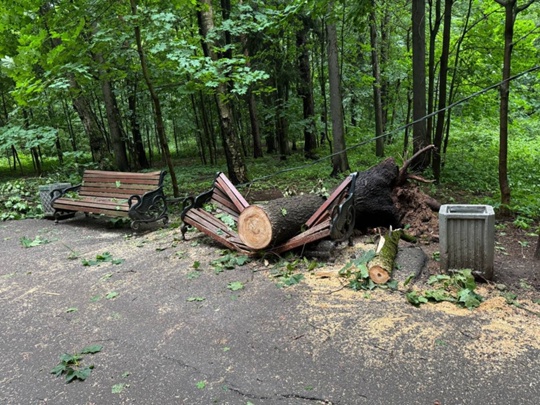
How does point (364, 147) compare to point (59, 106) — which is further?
point (59, 106)

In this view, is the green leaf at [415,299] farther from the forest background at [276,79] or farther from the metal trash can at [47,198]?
the metal trash can at [47,198]

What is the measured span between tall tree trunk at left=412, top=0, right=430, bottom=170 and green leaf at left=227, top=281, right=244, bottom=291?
6.09 m

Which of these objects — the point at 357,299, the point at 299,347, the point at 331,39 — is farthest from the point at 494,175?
the point at 299,347

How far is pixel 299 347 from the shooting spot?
2648 mm

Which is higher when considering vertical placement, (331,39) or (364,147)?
(331,39)

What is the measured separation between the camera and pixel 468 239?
11.1 feet

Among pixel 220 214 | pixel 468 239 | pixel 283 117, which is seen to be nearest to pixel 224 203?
pixel 220 214

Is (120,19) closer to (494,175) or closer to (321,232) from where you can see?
(321,232)

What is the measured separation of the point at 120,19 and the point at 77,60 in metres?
1.13

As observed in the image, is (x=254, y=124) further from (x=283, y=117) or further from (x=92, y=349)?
(x=92, y=349)

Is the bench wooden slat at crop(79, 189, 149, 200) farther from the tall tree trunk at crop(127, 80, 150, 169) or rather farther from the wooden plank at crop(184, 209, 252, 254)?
the tall tree trunk at crop(127, 80, 150, 169)

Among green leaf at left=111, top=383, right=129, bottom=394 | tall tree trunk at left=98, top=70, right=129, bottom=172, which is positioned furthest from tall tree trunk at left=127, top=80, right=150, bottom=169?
green leaf at left=111, top=383, right=129, bottom=394

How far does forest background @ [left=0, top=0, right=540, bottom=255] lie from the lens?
6.32m

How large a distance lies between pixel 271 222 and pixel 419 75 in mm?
6561
